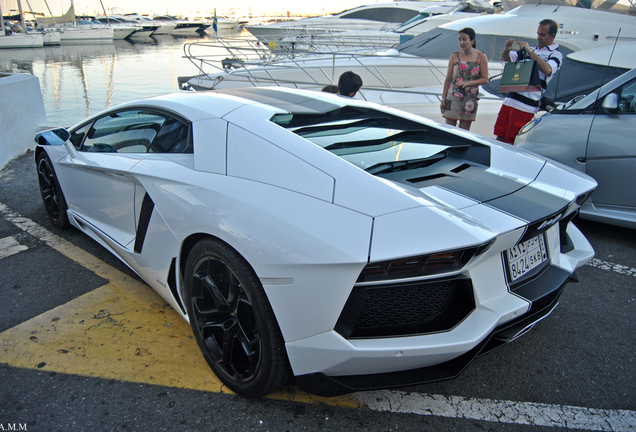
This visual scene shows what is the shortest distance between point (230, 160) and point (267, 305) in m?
0.68

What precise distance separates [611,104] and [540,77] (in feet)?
4.30

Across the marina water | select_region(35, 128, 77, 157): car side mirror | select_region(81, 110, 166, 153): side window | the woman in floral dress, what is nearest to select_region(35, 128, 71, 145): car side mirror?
select_region(35, 128, 77, 157): car side mirror

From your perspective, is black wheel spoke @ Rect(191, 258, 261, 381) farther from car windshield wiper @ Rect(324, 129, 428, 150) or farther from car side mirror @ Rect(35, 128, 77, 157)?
car side mirror @ Rect(35, 128, 77, 157)

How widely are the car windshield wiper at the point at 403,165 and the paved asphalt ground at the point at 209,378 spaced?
3.36ft

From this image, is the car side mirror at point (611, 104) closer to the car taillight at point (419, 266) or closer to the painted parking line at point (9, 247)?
the car taillight at point (419, 266)

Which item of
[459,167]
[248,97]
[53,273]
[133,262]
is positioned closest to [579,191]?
[459,167]

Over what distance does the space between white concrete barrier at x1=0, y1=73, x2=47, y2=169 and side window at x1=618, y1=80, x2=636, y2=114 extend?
6.81 meters

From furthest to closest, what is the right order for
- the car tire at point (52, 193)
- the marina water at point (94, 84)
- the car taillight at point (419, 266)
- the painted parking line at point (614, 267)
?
the marina water at point (94, 84)
the car tire at point (52, 193)
the painted parking line at point (614, 267)
the car taillight at point (419, 266)

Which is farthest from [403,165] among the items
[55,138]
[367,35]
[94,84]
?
[94,84]

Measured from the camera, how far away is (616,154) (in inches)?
141

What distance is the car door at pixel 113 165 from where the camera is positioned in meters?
2.48

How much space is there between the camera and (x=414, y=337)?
1613 mm

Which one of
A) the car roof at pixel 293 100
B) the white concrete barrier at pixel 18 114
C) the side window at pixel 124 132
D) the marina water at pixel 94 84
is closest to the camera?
the car roof at pixel 293 100

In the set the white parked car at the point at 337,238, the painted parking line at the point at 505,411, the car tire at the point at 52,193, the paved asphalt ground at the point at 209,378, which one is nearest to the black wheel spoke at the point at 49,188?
the car tire at the point at 52,193
